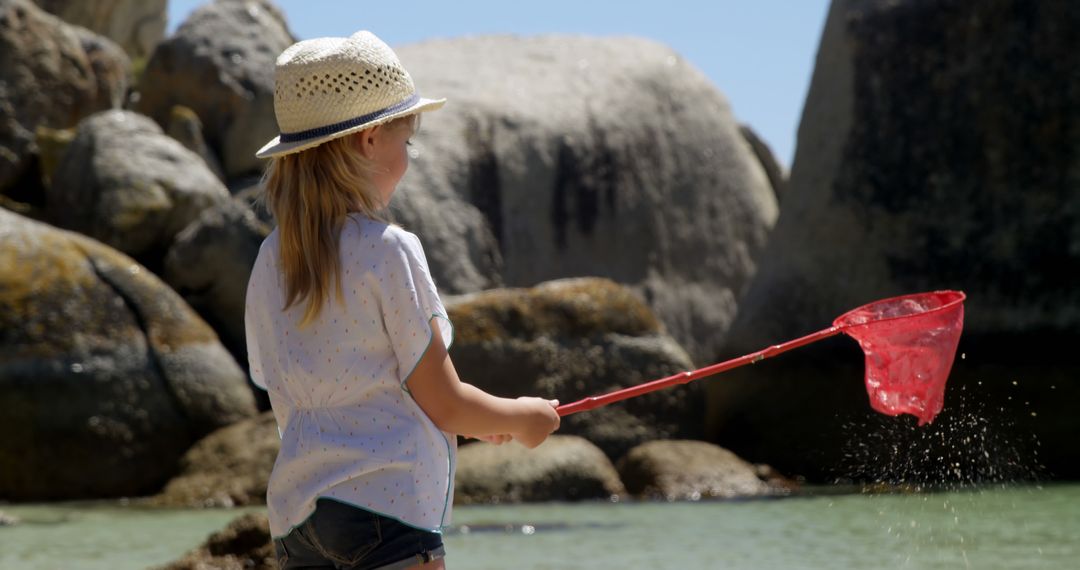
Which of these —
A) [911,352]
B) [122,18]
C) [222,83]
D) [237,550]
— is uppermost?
[911,352]

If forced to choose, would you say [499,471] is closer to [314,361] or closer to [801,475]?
[801,475]

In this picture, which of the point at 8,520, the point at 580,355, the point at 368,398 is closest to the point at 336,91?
the point at 368,398

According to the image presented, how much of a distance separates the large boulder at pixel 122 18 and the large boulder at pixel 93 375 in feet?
64.2

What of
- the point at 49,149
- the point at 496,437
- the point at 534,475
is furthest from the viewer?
the point at 49,149

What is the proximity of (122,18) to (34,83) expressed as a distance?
1458 centimetres

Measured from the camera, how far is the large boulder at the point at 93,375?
9352 millimetres

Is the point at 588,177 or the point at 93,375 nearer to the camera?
the point at 93,375

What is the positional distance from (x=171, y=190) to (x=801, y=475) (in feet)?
20.0

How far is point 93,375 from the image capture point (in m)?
9.54

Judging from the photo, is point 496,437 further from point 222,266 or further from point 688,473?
point 222,266

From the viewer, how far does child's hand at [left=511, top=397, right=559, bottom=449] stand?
2734mm

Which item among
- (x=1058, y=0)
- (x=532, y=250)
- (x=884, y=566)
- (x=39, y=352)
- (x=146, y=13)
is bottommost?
(x=146, y=13)

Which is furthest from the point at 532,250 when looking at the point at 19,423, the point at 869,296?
the point at 19,423

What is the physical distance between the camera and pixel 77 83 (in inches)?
695
